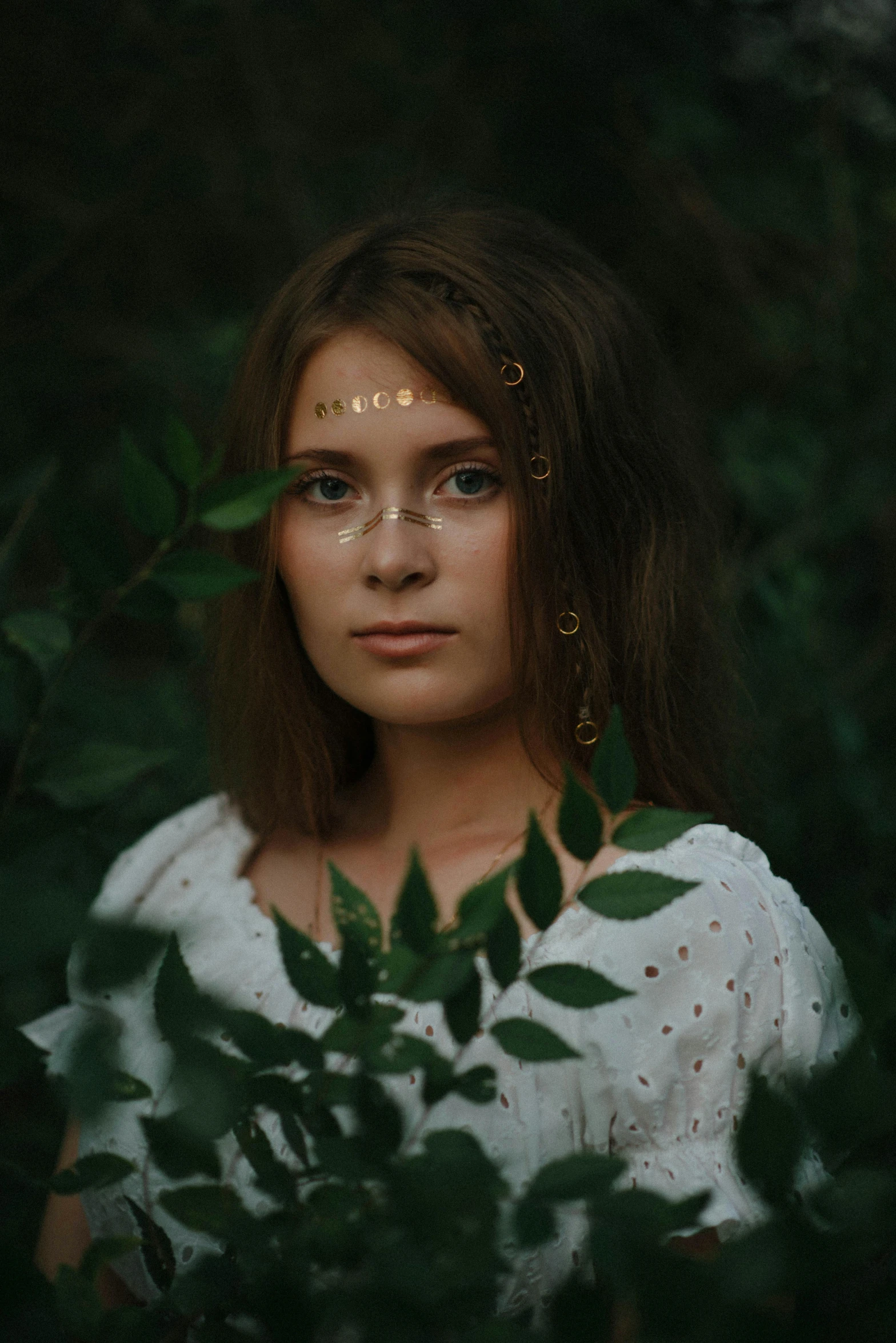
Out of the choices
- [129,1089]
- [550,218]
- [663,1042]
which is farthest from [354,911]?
[550,218]

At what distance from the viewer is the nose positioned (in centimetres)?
122

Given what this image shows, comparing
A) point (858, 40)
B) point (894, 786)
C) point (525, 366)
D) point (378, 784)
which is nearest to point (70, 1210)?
point (378, 784)

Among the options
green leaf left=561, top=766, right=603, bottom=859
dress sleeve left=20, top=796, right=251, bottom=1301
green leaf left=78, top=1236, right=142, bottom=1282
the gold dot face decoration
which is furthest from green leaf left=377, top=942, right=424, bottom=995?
the gold dot face decoration

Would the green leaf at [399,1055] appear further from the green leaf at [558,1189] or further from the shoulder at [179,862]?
the shoulder at [179,862]

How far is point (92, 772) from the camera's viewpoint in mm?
717

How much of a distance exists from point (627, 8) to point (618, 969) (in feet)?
5.82

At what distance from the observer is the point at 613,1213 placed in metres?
0.55

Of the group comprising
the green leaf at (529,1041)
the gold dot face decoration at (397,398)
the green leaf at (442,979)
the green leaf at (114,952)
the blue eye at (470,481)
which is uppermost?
the gold dot face decoration at (397,398)

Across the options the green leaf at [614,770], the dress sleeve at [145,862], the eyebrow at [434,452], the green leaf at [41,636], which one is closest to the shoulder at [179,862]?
the dress sleeve at [145,862]

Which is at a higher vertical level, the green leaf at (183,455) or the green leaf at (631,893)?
the green leaf at (183,455)

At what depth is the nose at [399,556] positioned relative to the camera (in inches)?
48.1

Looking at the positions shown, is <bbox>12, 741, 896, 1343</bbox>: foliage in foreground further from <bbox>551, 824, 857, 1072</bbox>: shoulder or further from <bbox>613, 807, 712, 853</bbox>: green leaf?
<bbox>551, 824, 857, 1072</bbox>: shoulder

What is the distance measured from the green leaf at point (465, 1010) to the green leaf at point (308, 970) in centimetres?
6

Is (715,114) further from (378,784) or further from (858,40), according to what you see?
(378,784)
